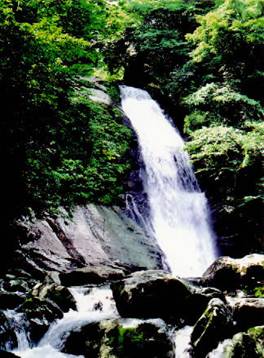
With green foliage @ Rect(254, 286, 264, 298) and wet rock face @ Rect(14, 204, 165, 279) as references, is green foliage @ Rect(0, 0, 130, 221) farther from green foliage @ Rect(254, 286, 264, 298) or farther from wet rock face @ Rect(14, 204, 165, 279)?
green foliage @ Rect(254, 286, 264, 298)

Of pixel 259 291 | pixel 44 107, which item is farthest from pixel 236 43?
pixel 44 107

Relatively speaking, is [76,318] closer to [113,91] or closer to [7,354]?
[7,354]

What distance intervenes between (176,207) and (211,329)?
34.8ft

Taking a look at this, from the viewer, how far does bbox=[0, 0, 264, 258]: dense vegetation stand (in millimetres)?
5566

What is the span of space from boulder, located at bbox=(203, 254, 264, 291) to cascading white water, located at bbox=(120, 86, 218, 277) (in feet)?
14.2

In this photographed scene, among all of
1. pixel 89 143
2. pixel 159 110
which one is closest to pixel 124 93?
pixel 159 110

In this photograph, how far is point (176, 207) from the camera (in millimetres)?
16188

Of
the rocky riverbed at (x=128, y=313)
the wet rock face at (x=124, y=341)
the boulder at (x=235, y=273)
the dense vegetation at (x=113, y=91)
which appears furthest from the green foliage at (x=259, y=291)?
the dense vegetation at (x=113, y=91)

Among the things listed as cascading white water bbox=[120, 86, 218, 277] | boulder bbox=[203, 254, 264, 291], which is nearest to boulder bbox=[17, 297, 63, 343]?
boulder bbox=[203, 254, 264, 291]

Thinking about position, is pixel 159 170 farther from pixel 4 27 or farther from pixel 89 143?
pixel 4 27

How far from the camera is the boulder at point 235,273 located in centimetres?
870

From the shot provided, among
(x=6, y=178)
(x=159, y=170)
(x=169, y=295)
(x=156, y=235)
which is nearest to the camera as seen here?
(x=6, y=178)

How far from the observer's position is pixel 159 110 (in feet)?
69.8

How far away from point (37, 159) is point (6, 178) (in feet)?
1.94
